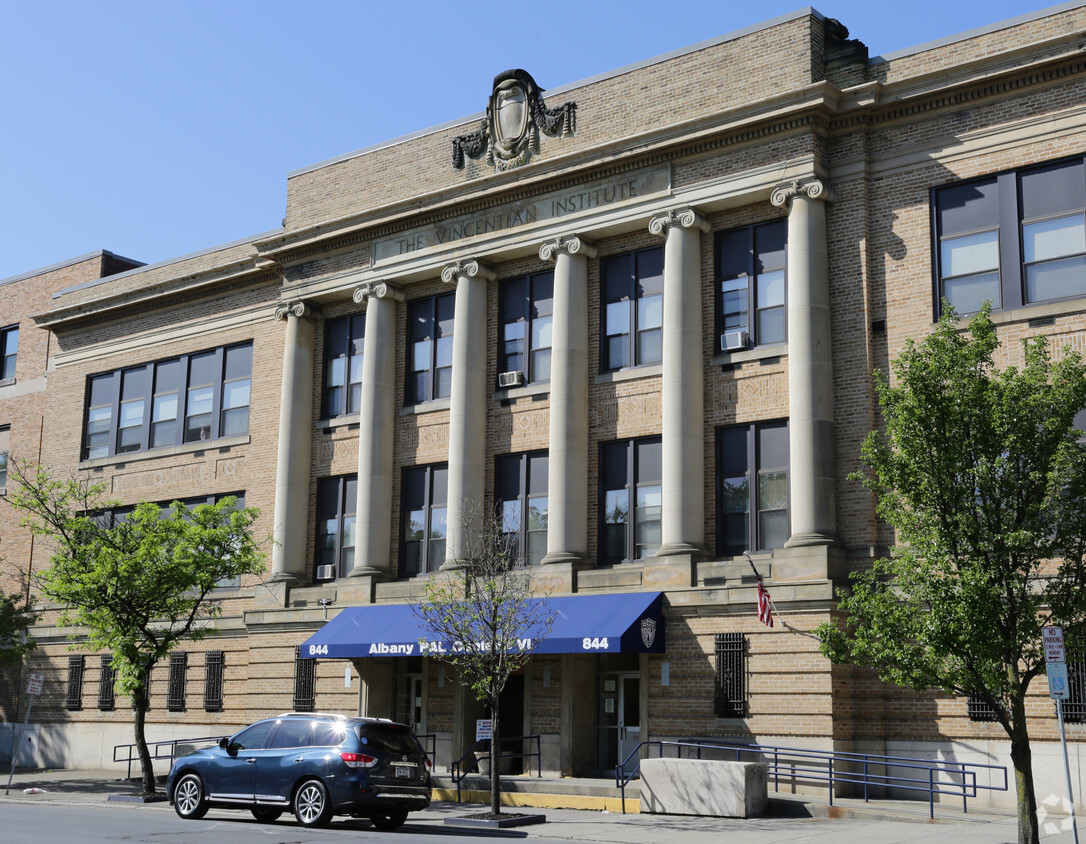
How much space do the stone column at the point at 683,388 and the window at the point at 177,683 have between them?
15079mm

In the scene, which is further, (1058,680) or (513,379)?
(513,379)

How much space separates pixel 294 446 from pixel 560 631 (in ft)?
34.0

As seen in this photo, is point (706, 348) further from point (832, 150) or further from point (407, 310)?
point (407, 310)

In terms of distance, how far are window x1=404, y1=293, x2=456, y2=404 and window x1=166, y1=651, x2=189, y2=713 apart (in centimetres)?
999

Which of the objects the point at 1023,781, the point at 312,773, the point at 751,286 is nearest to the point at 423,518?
the point at 751,286

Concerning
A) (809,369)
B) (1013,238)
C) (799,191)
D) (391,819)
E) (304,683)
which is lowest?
(391,819)

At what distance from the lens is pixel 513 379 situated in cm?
2869

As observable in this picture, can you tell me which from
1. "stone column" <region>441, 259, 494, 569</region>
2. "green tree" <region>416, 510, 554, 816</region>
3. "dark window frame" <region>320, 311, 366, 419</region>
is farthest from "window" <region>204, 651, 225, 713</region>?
"green tree" <region>416, 510, 554, 816</region>

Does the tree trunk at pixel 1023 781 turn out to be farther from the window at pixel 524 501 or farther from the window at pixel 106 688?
the window at pixel 106 688

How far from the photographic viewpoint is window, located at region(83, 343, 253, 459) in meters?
34.8

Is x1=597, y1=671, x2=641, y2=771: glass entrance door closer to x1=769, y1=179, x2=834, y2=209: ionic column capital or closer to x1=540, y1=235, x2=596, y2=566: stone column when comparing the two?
x1=540, y1=235, x2=596, y2=566: stone column

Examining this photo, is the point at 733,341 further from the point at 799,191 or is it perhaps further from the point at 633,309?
the point at 799,191

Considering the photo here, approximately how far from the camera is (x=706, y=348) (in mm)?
26094

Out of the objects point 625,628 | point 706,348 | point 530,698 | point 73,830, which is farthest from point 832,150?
point 73,830
